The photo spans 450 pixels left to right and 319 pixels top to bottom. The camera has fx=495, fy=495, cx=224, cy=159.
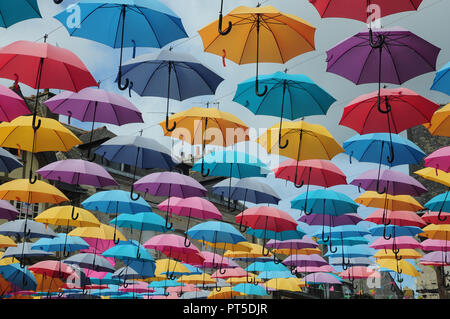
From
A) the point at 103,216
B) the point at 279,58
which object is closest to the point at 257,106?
the point at 279,58

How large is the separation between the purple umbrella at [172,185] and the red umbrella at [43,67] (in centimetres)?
416

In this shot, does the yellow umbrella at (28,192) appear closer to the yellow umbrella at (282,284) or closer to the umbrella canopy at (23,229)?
the umbrella canopy at (23,229)

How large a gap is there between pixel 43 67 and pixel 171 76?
7.04ft

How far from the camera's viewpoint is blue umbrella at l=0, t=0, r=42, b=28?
529 cm

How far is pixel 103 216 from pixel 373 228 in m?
16.4

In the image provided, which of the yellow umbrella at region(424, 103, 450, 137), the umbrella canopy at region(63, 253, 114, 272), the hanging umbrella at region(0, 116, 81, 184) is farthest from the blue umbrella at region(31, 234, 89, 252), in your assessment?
the yellow umbrella at region(424, 103, 450, 137)

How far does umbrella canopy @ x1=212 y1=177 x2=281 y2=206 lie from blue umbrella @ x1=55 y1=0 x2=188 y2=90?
6.03 m

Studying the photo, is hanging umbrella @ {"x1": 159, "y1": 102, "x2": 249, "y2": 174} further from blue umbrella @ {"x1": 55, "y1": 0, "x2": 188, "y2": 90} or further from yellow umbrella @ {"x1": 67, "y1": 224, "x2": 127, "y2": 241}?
yellow umbrella @ {"x1": 67, "y1": 224, "x2": 127, "y2": 241}

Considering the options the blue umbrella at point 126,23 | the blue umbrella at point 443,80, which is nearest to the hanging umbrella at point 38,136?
the blue umbrella at point 126,23

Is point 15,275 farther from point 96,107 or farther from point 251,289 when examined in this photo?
point 96,107

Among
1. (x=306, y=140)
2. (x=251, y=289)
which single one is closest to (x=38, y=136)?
(x=306, y=140)
